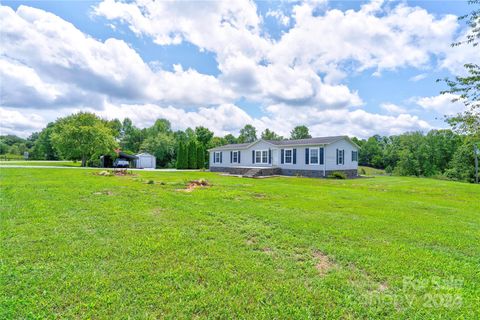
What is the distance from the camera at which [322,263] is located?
11.1 feet

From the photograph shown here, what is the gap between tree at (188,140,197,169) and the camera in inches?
1257

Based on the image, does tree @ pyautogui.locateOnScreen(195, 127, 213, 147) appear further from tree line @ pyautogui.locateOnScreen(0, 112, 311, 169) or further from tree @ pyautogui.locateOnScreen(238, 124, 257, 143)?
tree @ pyautogui.locateOnScreen(238, 124, 257, 143)

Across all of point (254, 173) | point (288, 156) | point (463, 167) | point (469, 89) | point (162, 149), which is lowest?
point (254, 173)

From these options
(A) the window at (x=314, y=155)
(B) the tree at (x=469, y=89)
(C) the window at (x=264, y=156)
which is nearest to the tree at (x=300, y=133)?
(C) the window at (x=264, y=156)

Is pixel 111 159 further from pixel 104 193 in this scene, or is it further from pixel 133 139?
pixel 104 193

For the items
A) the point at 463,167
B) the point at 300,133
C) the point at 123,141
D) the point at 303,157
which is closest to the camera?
the point at 303,157

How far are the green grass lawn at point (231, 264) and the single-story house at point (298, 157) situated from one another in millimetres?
13099

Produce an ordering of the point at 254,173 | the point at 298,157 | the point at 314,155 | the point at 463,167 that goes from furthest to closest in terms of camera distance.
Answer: the point at 463,167 < the point at 298,157 < the point at 254,173 < the point at 314,155

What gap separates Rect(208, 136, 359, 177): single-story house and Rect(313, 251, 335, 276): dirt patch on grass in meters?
15.6

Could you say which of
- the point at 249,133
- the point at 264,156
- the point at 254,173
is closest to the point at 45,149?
the point at 249,133

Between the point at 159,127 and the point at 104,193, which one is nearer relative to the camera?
the point at 104,193

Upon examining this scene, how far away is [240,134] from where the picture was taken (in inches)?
2158

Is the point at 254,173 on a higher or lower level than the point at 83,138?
lower

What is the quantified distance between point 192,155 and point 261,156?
12601 mm
